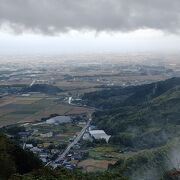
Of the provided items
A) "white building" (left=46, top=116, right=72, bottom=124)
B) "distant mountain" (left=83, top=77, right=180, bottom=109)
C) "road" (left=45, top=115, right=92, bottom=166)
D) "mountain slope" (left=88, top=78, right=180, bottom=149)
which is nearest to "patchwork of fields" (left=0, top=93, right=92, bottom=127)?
"white building" (left=46, top=116, right=72, bottom=124)

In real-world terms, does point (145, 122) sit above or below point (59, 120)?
above

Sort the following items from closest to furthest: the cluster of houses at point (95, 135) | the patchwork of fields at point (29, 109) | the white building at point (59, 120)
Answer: the cluster of houses at point (95, 135) → the white building at point (59, 120) → the patchwork of fields at point (29, 109)

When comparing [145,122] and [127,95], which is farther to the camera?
[127,95]

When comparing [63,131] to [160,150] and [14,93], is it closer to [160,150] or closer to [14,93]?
[160,150]

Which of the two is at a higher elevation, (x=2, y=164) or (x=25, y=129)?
(x=2, y=164)

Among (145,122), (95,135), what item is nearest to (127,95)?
(145,122)

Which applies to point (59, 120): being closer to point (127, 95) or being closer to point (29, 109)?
point (29, 109)

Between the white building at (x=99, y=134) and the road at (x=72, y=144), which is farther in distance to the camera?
the white building at (x=99, y=134)

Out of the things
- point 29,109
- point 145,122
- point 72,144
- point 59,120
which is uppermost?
point 145,122

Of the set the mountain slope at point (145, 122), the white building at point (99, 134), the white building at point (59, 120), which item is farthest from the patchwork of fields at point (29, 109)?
the white building at point (99, 134)

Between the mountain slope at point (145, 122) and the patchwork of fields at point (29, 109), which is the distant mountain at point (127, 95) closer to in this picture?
the patchwork of fields at point (29, 109)

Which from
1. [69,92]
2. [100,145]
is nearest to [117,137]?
[100,145]
